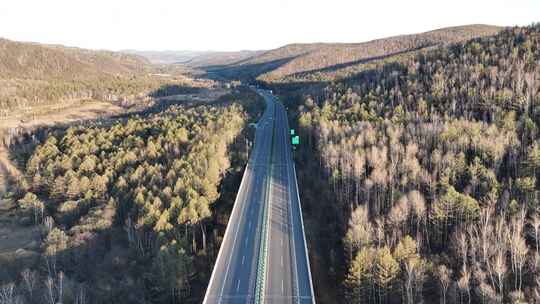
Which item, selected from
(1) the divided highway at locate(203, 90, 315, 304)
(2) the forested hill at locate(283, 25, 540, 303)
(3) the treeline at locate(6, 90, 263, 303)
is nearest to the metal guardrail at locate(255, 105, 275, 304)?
(1) the divided highway at locate(203, 90, 315, 304)

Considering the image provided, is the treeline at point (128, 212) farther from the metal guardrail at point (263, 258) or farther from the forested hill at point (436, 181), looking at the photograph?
the forested hill at point (436, 181)

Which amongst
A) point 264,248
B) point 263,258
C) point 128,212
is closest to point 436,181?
point 264,248

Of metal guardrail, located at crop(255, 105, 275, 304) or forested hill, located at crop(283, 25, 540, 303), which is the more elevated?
forested hill, located at crop(283, 25, 540, 303)

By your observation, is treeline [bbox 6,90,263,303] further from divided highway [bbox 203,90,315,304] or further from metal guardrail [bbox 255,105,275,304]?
metal guardrail [bbox 255,105,275,304]

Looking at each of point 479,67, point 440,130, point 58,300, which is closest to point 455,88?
point 479,67

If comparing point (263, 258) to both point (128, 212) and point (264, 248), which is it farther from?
point (128, 212)

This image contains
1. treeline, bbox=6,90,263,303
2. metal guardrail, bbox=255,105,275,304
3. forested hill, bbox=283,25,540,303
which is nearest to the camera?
metal guardrail, bbox=255,105,275,304

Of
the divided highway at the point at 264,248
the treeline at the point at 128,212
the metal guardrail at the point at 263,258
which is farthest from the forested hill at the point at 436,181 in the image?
the treeline at the point at 128,212
